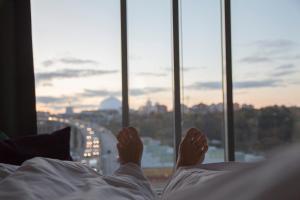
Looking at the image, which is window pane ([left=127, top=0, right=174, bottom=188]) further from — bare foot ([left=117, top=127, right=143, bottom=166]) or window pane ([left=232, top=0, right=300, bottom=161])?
bare foot ([left=117, top=127, right=143, bottom=166])

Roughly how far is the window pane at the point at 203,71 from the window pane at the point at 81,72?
51 cm

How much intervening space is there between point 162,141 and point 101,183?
77.0 inches

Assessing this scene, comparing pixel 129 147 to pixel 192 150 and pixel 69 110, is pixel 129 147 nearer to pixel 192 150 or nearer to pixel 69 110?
pixel 192 150

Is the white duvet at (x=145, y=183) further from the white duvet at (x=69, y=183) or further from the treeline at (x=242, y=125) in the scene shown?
the treeline at (x=242, y=125)

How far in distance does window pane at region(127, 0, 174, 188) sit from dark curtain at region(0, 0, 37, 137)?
2.40 feet

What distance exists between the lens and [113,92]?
2.89 meters

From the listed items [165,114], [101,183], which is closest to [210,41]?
[165,114]

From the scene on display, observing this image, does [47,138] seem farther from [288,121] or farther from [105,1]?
[288,121]

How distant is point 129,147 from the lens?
6.55 ft

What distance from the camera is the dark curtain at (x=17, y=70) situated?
8.09ft

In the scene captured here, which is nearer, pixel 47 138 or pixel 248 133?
pixel 47 138

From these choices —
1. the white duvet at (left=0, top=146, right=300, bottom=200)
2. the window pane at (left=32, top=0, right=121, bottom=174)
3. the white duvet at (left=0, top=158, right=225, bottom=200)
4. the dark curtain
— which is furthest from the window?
the white duvet at (left=0, top=158, right=225, bottom=200)

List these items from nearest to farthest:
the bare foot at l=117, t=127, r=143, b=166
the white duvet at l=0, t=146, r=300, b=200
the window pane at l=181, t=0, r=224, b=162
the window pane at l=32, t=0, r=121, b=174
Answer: the white duvet at l=0, t=146, r=300, b=200, the bare foot at l=117, t=127, r=143, b=166, the window pane at l=32, t=0, r=121, b=174, the window pane at l=181, t=0, r=224, b=162

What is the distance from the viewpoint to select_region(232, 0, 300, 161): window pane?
117 inches
